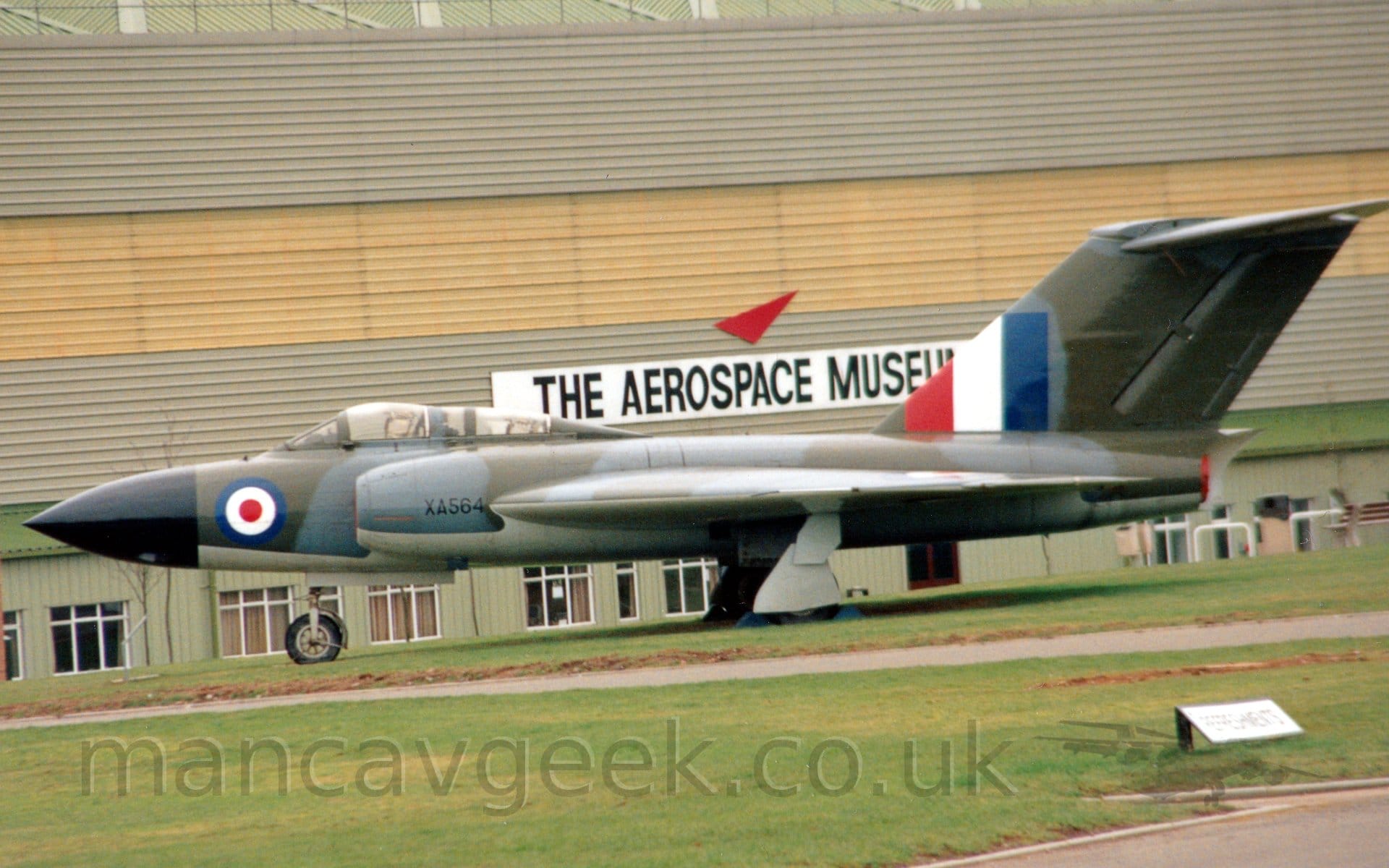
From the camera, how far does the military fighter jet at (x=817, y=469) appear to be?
19.2 meters

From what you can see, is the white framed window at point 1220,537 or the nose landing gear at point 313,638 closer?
the nose landing gear at point 313,638

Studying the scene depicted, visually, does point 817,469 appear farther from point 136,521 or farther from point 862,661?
point 136,521

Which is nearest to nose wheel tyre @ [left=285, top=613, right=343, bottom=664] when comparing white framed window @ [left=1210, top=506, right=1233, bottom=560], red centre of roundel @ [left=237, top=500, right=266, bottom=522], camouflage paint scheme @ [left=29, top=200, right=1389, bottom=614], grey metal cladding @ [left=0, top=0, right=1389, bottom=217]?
camouflage paint scheme @ [left=29, top=200, right=1389, bottom=614]

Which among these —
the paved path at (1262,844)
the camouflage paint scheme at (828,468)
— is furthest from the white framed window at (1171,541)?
the paved path at (1262,844)

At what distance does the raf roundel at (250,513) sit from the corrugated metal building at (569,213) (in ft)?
41.5

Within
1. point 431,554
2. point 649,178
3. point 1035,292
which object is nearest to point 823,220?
point 649,178

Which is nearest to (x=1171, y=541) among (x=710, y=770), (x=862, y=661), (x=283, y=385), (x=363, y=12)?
(x=283, y=385)

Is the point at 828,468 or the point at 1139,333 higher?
the point at 1139,333

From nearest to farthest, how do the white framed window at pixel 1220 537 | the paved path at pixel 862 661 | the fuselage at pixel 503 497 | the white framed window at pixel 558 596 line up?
the paved path at pixel 862 661 < the fuselage at pixel 503 497 < the white framed window at pixel 558 596 < the white framed window at pixel 1220 537

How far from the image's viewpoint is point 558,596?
33156 mm

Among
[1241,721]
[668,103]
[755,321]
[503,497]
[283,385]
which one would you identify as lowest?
[1241,721]

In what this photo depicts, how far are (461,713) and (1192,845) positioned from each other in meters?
6.83

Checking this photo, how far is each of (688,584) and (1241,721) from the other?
25.8 m

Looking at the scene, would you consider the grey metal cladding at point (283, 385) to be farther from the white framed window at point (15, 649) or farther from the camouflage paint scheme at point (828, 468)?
the camouflage paint scheme at point (828, 468)
